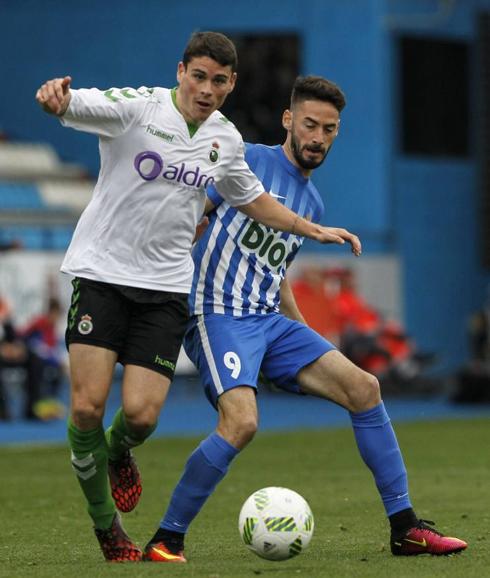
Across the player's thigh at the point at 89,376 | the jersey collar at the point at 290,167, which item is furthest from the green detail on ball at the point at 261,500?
the jersey collar at the point at 290,167

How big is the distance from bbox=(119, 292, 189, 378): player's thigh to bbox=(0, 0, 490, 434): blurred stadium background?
18171 millimetres

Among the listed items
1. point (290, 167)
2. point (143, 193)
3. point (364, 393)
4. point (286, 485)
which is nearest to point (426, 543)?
point (364, 393)

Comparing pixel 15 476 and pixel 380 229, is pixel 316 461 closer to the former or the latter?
pixel 15 476

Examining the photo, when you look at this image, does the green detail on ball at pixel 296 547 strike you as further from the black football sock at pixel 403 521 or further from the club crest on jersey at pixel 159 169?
the club crest on jersey at pixel 159 169

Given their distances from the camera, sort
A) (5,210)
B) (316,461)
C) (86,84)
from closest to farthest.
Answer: (316,461) → (5,210) → (86,84)

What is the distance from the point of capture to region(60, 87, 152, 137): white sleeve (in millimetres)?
7352

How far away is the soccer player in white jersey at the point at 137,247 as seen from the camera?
7.55m

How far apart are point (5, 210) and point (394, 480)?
18204 mm

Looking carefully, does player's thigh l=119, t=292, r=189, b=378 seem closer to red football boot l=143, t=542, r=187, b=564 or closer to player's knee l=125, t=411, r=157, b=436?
player's knee l=125, t=411, r=157, b=436

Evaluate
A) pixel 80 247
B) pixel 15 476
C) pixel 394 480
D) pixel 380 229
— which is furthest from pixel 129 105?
pixel 380 229

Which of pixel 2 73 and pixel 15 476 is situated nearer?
pixel 15 476

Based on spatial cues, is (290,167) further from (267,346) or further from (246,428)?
(246,428)

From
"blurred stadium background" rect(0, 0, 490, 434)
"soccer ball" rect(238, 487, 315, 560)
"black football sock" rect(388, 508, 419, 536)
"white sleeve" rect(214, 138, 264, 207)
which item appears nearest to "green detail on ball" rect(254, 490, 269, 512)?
"soccer ball" rect(238, 487, 315, 560)

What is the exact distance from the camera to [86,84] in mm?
30781
